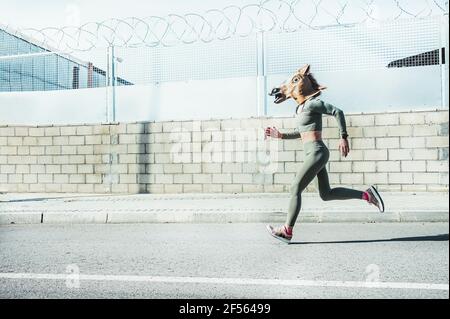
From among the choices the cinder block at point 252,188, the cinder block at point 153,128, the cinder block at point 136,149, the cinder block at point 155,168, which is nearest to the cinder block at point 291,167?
the cinder block at point 252,188

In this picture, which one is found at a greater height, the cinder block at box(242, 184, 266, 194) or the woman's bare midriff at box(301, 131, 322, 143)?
the woman's bare midriff at box(301, 131, 322, 143)

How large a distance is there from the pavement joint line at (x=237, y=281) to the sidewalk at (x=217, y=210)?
9.50 feet

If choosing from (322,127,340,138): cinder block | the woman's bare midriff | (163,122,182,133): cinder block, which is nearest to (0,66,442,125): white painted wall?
(163,122,182,133): cinder block

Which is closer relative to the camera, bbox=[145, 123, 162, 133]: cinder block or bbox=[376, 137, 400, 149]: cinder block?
bbox=[376, 137, 400, 149]: cinder block

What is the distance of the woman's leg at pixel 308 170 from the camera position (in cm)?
390

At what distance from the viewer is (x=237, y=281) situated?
310 cm

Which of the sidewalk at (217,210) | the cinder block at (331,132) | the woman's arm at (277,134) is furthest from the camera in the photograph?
the cinder block at (331,132)

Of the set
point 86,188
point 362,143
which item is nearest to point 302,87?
point 362,143

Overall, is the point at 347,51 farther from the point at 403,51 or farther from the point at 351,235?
the point at 351,235

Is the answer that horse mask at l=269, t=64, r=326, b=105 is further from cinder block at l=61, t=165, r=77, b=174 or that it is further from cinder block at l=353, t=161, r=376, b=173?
cinder block at l=61, t=165, r=77, b=174

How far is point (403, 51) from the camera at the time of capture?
7.92m

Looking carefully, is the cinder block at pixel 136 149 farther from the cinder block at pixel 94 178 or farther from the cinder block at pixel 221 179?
the cinder block at pixel 221 179

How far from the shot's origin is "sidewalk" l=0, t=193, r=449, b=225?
19.5ft
